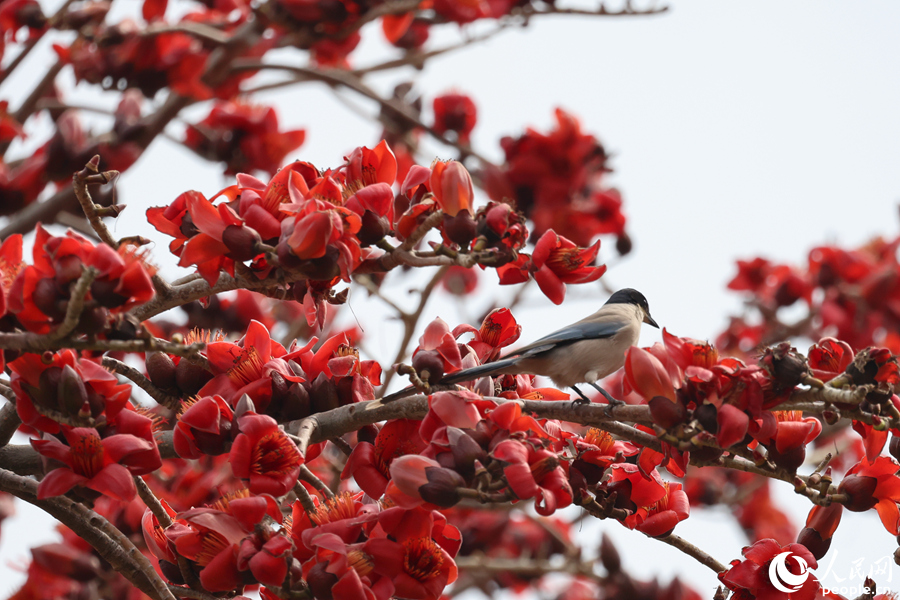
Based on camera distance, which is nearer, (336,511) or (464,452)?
(464,452)

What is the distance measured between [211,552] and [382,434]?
0.39 metres

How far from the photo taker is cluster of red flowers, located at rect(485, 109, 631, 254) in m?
4.16

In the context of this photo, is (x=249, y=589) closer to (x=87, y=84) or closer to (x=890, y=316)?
(x=87, y=84)

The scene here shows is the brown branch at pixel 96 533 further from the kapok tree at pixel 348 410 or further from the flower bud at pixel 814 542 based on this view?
the flower bud at pixel 814 542

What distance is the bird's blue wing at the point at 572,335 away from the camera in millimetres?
2043

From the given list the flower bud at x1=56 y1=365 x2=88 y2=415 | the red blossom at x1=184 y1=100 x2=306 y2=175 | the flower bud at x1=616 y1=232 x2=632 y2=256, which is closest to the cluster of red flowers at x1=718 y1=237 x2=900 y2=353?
the flower bud at x1=616 y1=232 x2=632 y2=256

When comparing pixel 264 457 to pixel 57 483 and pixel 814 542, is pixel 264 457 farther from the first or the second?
pixel 814 542

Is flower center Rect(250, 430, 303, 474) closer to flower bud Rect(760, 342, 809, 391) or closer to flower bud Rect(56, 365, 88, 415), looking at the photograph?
flower bud Rect(56, 365, 88, 415)

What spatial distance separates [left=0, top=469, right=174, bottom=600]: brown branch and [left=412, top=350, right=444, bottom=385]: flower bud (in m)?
0.62

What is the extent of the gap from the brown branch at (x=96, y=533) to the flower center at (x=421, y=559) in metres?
0.45

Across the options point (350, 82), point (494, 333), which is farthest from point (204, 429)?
point (350, 82)

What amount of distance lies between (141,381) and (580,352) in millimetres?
1103

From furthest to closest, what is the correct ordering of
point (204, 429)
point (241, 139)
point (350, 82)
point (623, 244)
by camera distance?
point (623, 244) < point (241, 139) < point (350, 82) < point (204, 429)

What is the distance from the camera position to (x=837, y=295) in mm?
4793
